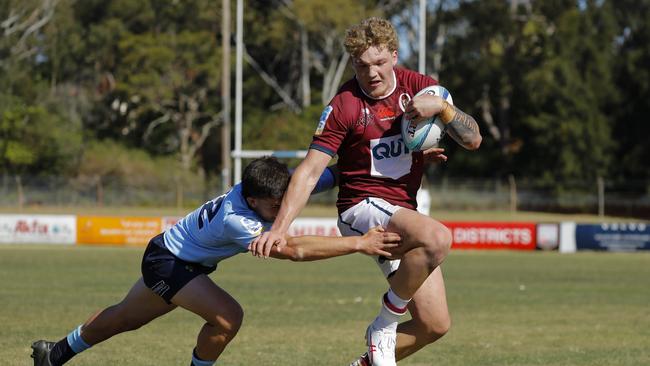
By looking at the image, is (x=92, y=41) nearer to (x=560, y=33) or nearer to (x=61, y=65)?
(x=61, y=65)

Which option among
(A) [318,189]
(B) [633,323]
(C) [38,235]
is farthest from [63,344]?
(C) [38,235]

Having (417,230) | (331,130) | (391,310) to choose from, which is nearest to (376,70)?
(331,130)

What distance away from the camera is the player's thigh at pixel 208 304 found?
7492 mm

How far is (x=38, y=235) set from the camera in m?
34.1

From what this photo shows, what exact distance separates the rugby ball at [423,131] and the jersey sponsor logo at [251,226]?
1.19 m

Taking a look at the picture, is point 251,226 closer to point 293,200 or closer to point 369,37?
point 293,200

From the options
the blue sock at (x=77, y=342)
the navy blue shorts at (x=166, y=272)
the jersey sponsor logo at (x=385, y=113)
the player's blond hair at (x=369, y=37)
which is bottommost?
the blue sock at (x=77, y=342)

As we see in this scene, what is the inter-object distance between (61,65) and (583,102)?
93.0ft

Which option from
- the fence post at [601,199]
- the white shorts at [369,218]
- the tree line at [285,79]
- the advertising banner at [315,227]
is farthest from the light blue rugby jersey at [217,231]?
the tree line at [285,79]

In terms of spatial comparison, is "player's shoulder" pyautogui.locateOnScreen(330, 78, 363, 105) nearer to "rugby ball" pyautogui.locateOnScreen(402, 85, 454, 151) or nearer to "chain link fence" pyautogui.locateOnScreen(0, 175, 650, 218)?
"rugby ball" pyautogui.locateOnScreen(402, 85, 454, 151)

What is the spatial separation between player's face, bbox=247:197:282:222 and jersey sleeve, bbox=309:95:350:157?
1.52ft

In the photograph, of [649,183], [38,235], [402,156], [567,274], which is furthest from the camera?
[649,183]

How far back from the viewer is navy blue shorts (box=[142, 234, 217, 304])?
752 centimetres

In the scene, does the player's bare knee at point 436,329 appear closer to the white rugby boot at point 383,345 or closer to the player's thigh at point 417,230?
the white rugby boot at point 383,345
